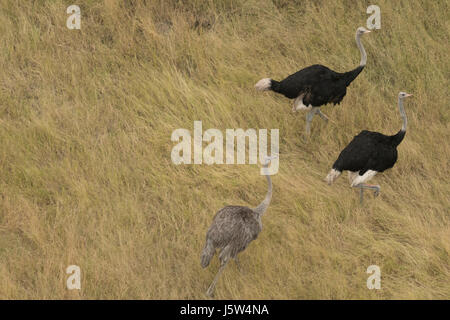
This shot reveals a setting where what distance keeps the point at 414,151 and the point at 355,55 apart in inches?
100

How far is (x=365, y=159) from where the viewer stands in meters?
9.61

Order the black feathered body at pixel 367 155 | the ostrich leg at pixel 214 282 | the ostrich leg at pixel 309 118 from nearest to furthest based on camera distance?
the ostrich leg at pixel 214 282, the black feathered body at pixel 367 155, the ostrich leg at pixel 309 118

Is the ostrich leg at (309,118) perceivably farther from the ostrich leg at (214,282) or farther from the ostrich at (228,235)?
the ostrich leg at (214,282)

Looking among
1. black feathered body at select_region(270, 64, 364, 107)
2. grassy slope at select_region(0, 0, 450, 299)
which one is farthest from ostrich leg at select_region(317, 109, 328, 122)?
black feathered body at select_region(270, 64, 364, 107)

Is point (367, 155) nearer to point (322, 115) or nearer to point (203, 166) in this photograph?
point (322, 115)

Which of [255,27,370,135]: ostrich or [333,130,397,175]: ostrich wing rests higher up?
[255,27,370,135]: ostrich

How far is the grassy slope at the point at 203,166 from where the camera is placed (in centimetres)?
862

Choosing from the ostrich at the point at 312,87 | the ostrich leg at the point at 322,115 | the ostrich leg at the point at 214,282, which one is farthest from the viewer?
the ostrich leg at the point at 322,115

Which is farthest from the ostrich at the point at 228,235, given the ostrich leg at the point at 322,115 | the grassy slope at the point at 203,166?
the ostrich leg at the point at 322,115

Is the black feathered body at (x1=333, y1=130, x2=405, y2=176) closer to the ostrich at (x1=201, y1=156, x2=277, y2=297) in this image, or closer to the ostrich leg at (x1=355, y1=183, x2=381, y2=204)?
the ostrich leg at (x1=355, y1=183, x2=381, y2=204)

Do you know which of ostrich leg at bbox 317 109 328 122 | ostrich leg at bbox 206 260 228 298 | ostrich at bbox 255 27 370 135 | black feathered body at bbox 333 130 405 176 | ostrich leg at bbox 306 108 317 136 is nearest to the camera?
ostrich leg at bbox 206 260 228 298

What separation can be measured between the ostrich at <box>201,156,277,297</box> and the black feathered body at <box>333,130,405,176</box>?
5.25ft

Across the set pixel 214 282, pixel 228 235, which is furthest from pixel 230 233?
pixel 214 282

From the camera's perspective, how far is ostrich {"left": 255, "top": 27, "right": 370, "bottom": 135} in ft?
35.2
